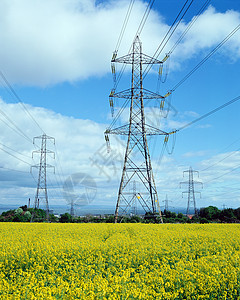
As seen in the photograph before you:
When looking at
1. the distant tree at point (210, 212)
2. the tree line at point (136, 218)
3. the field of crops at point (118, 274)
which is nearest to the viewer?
the field of crops at point (118, 274)

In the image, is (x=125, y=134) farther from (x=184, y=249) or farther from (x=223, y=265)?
(x=223, y=265)

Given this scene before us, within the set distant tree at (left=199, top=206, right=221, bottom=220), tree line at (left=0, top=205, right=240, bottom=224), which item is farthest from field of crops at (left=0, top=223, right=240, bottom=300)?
distant tree at (left=199, top=206, right=221, bottom=220)

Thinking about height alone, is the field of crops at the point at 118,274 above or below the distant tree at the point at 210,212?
below

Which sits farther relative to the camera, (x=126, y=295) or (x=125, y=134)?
(x=125, y=134)

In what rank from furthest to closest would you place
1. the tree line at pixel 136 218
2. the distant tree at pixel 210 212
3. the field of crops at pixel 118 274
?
the distant tree at pixel 210 212, the tree line at pixel 136 218, the field of crops at pixel 118 274

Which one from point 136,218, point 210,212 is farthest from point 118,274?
point 210,212

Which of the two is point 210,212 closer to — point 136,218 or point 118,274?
point 136,218

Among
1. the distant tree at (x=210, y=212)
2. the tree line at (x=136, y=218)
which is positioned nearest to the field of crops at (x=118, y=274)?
the tree line at (x=136, y=218)

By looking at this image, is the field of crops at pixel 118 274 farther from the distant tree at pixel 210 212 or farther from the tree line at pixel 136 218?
the distant tree at pixel 210 212

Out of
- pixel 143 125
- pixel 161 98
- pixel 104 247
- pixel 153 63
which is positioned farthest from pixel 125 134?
pixel 104 247

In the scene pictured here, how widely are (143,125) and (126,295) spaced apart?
88.9ft

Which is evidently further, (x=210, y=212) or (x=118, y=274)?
(x=210, y=212)

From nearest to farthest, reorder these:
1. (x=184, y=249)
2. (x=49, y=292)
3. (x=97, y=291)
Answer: (x=49, y=292) < (x=97, y=291) < (x=184, y=249)

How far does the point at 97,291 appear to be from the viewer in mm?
7500
